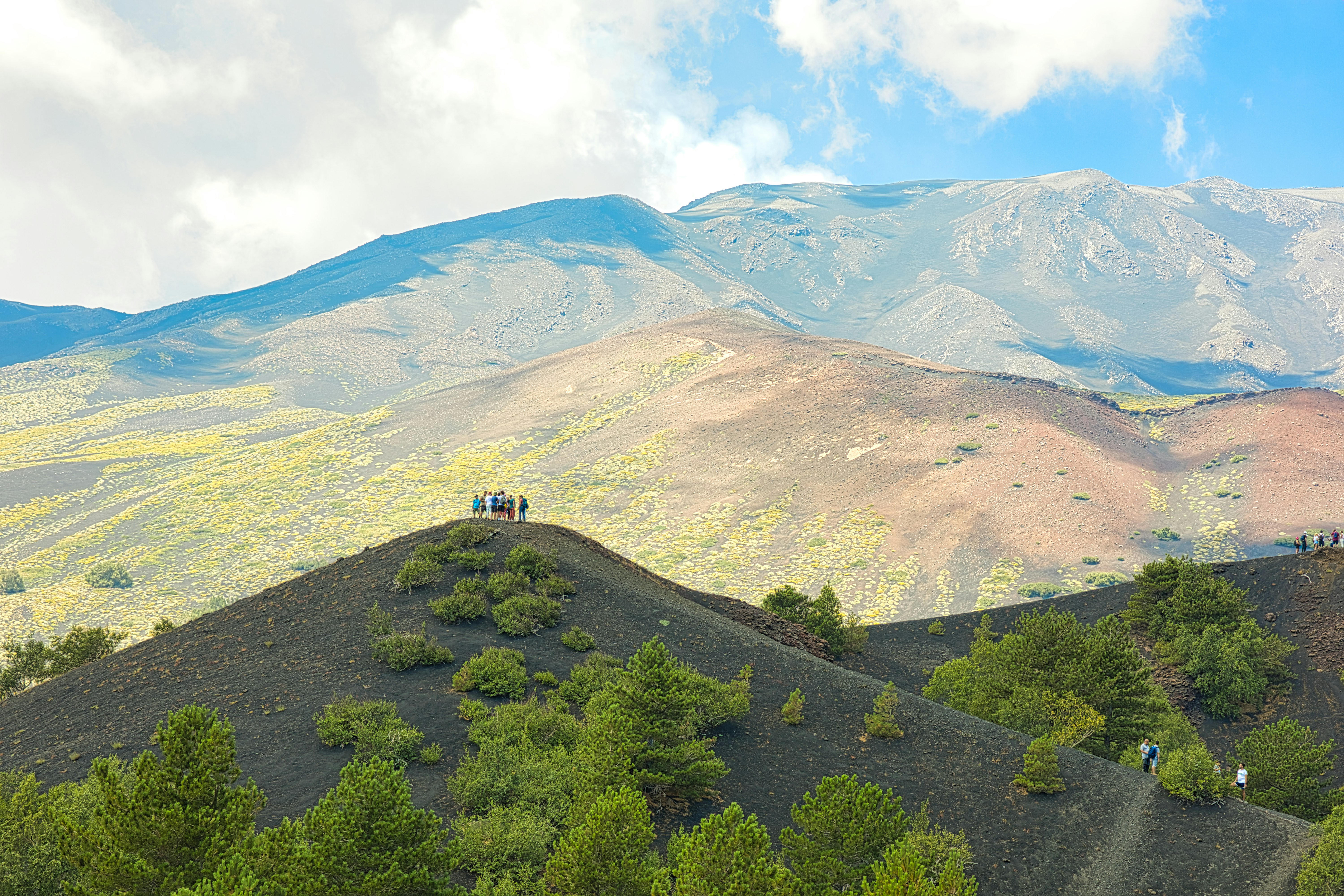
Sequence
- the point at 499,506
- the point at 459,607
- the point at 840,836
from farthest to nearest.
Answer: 1. the point at 499,506
2. the point at 459,607
3. the point at 840,836

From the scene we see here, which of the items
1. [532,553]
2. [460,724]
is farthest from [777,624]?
[460,724]

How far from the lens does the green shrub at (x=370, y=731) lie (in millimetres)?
13961

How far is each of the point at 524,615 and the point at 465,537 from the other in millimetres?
4454

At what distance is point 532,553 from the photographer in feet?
76.2

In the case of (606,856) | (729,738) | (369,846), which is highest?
(369,846)

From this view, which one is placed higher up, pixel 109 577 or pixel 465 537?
pixel 465 537

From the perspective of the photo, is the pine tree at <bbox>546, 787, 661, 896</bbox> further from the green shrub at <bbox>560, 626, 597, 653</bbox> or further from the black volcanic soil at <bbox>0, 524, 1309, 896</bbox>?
the green shrub at <bbox>560, 626, 597, 653</bbox>

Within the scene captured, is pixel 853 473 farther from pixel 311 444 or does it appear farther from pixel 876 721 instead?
pixel 311 444

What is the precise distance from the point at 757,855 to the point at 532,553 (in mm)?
15505

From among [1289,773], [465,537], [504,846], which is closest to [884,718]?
[504,846]

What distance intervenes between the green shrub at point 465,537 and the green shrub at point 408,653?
17.6 ft

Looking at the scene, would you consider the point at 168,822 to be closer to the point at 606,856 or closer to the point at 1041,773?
the point at 606,856

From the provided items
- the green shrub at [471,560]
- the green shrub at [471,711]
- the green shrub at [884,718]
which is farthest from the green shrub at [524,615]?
the green shrub at [884,718]

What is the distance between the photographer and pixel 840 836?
10.6 m
